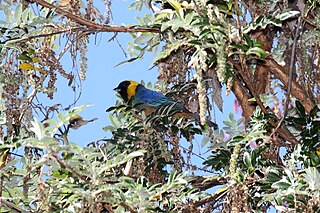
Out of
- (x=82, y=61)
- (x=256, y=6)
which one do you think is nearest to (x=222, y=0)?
(x=256, y=6)

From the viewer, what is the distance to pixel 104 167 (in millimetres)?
2744

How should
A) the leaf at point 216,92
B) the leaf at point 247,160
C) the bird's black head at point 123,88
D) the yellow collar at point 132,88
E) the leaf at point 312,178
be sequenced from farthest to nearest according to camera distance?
the bird's black head at point 123,88
the yellow collar at point 132,88
the leaf at point 216,92
the leaf at point 247,160
the leaf at point 312,178

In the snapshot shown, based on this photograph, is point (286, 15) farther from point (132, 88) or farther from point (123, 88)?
point (123, 88)

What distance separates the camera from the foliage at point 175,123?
2793 mm

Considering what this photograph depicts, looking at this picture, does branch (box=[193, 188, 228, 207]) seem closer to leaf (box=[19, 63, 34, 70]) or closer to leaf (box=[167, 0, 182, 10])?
leaf (box=[167, 0, 182, 10])

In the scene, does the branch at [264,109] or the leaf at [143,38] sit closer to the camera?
the branch at [264,109]

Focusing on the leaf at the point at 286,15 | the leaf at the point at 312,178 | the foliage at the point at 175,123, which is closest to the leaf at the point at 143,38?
the foliage at the point at 175,123

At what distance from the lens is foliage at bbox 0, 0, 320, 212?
2.79 m

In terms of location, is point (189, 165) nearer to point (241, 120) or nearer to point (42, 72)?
point (241, 120)

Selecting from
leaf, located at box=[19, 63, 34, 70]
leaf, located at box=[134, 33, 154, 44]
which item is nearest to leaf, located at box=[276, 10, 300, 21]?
leaf, located at box=[134, 33, 154, 44]

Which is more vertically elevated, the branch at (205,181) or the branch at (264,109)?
the branch at (264,109)

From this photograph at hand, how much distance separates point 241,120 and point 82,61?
0.74 meters

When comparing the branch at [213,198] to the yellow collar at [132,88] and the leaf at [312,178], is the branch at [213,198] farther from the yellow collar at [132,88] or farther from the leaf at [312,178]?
the yellow collar at [132,88]

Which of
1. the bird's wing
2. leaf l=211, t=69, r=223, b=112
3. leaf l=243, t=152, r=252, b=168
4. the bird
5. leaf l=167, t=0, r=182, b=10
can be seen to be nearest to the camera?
leaf l=243, t=152, r=252, b=168
